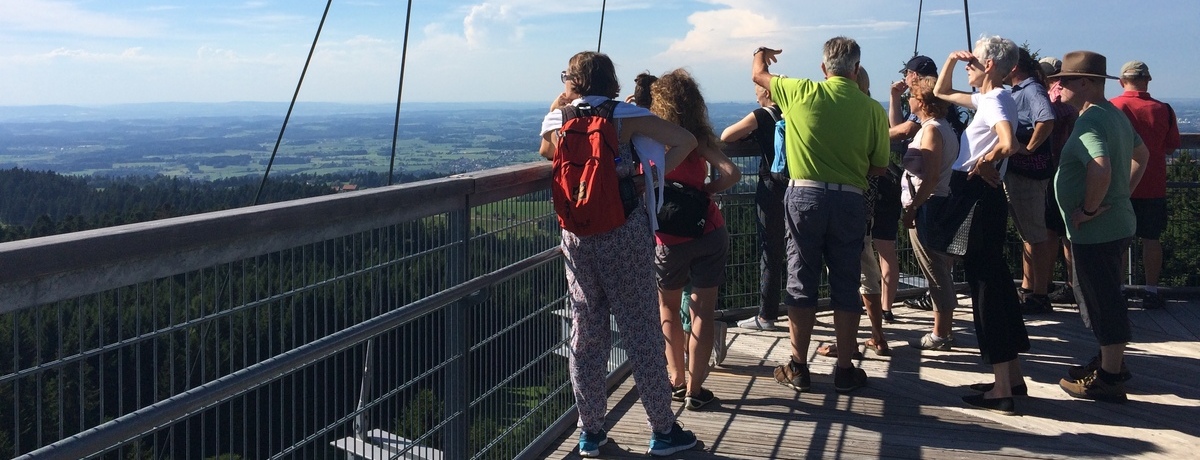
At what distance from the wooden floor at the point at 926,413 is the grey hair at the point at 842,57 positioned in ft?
5.54

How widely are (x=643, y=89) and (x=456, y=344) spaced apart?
1.79 metres

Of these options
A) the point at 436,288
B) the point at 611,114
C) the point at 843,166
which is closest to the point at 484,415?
the point at 436,288

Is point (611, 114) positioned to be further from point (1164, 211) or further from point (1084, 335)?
point (1164, 211)

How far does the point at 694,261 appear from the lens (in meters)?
4.81

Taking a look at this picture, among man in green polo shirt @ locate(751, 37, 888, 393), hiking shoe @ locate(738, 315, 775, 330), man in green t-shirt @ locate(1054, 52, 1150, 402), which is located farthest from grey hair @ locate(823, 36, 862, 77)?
hiking shoe @ locate(738, 315, 775, 330)

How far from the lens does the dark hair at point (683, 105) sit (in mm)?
4609

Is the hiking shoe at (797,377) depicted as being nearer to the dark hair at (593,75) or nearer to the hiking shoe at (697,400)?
the hiking shoe at (697,400)

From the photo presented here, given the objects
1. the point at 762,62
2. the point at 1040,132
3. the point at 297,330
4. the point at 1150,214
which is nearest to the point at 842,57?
the point at 762,62

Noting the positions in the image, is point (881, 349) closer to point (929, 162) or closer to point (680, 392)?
point (929, 162)

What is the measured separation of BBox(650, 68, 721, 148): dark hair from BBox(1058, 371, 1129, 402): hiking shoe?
7.80 ft

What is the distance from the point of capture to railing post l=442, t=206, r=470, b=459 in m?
3.66

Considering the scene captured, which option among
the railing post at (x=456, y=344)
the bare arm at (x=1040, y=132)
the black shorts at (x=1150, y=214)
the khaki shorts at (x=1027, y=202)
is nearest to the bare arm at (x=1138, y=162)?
the bare arm at (x=1040, y=132)

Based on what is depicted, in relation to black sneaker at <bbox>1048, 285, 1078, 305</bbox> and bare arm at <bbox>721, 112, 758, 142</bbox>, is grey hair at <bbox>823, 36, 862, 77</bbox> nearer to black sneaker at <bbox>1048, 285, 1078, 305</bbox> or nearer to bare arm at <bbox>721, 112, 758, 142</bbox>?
bare arm at <bbox>721, 112, 758, 142</bbox>

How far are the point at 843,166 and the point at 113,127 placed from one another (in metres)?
43.7
